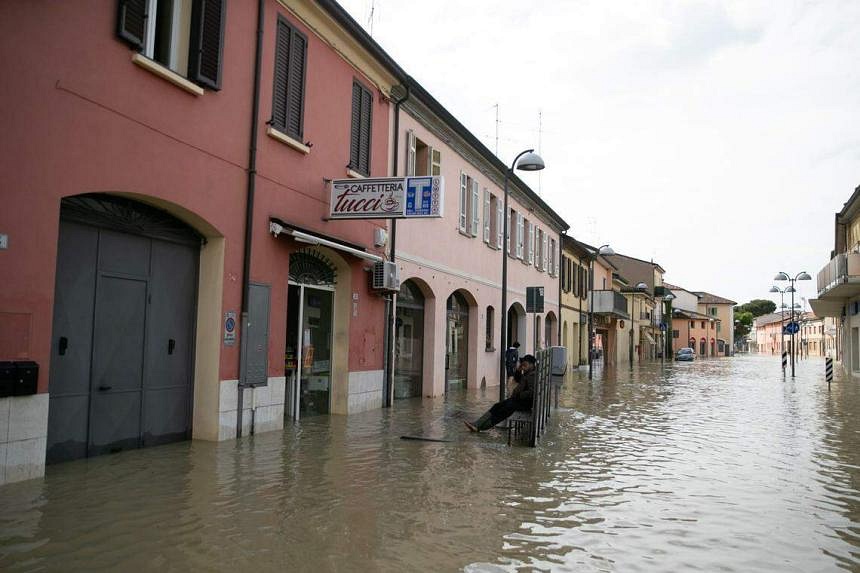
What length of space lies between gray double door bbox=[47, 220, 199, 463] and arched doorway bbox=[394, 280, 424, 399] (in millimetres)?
7206

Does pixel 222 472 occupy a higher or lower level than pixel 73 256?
lower

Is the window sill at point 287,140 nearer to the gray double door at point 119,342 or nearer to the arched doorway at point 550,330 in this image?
the gray double door at point 119,342

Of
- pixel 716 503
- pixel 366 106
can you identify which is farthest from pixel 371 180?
pixel 716 503

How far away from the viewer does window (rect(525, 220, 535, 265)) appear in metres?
26.9

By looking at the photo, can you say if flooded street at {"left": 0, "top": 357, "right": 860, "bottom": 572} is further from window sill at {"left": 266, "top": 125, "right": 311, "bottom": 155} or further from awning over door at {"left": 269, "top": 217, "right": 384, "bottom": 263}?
window sill at {"left": 266, "top": 125, "right": 311, "bottom": 155}

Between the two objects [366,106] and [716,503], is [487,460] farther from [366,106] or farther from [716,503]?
[366,106]

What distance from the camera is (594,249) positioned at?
4056cm

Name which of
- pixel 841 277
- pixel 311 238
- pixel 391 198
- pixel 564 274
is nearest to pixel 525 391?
pixel 391 198

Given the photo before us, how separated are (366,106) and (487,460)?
7.69m

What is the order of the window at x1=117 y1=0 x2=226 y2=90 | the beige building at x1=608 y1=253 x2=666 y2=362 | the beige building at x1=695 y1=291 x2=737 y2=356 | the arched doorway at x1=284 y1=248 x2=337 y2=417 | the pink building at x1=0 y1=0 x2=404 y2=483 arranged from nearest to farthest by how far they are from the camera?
the pink building at x1=0 y1=0 x2=404 y2=483 → the window at x1=117 y1=0 x2=226 y2=90 → the arched doorway at x1=284 y1=248 x2=337 y2=417 → the beige building at x1=608 y1=253 x2=666 y2=362 → the beige building at x1=695 y1=291 x2=737 y2=356

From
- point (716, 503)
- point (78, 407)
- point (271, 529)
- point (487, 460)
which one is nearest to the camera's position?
point (271, 529)

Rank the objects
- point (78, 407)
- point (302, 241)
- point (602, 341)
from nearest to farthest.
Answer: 1. point (78, 407)
2. point (302, 241)
3. point (602, 341)

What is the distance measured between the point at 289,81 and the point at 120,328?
477cm

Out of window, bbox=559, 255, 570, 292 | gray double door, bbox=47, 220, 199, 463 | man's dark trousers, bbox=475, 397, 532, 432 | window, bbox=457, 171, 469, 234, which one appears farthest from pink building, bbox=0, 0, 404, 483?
window, bbox=559, 255, 570, 292
